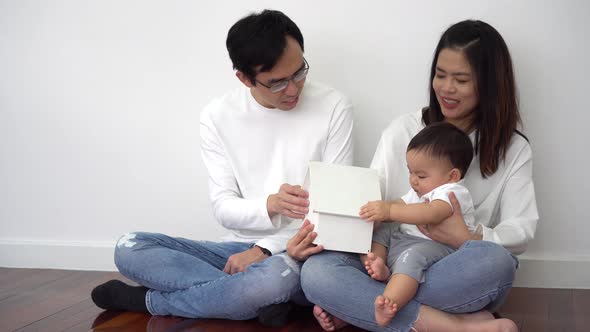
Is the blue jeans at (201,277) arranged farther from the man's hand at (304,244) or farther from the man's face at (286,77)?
the man's face at (286,77)

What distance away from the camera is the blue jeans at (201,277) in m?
1.97

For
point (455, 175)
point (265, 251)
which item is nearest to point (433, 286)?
point (455, 175)

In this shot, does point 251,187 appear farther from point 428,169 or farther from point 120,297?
point 428,169

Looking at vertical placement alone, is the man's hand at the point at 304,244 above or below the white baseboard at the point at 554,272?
above

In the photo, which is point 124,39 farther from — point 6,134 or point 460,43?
point 460,43

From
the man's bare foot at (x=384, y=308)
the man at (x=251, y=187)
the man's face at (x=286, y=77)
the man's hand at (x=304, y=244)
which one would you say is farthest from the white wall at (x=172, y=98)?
the man's bare foot at (x=384, y=308)

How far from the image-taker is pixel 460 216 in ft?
6.16

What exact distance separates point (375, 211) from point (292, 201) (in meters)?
0.26

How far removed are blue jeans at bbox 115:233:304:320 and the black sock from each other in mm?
33

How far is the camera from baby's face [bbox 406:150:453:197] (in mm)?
1876

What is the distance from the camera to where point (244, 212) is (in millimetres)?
2154

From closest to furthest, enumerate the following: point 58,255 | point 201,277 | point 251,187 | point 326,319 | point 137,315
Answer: point 326,319, point 201,277, point 137,315, point 251,187, point 58,255

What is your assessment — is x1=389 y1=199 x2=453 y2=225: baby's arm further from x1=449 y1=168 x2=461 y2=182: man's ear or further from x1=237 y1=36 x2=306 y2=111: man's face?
x1=237 y1=36 x2=306 y2=111: man's face

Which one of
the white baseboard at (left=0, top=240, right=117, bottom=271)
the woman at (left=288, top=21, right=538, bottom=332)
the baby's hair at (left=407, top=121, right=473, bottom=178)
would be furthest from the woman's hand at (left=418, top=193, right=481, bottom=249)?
the white baseboard at (left=0, top=240, right=117, bottom=271)
